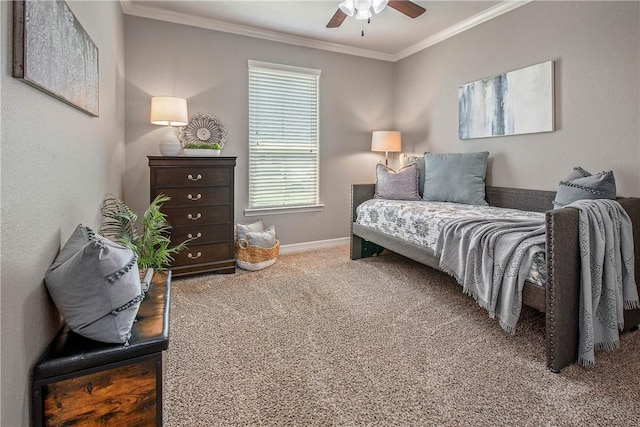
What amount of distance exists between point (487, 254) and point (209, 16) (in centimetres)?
327

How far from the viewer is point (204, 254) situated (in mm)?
Answer: 3029

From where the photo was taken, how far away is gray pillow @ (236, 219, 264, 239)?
3368 millimetres

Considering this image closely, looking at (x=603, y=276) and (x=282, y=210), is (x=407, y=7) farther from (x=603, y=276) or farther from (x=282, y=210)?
(x=282, y=210)

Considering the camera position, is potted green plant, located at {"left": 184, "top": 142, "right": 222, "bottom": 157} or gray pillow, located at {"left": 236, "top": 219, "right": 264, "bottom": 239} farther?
gray pillow, located at {"left": 236, "top": 219, "right": 264, "bottom": 239}

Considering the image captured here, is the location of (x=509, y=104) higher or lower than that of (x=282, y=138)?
higher

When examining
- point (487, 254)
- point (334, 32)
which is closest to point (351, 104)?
point (334, 32)

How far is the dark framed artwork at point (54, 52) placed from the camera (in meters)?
0.96

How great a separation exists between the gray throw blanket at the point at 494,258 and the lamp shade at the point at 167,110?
243 cm

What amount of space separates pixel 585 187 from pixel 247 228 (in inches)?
111

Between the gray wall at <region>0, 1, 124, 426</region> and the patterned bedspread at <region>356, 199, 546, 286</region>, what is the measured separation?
218 centimetres

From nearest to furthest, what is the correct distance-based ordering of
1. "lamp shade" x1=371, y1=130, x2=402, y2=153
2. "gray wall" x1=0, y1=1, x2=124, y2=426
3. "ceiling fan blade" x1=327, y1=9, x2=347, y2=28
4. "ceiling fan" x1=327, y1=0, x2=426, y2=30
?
"gray wall" x1=0, y1=1, x2=124, y2=426 < "ceiling fan" x1=327, y1=0, x2=426, y2=30 < "ceiling fan blade" x1=327, y1=9, x2=347, y2=28 < "lamp shade" x1=371, y1=130, x2=402, y2=153

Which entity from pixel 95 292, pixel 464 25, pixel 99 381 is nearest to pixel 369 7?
pixel 464 25

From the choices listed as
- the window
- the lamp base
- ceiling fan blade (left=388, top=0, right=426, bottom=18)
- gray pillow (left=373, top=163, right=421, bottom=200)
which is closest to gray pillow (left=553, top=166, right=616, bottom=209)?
gray pillow (left=373, top=163, right=421, bottom=200)

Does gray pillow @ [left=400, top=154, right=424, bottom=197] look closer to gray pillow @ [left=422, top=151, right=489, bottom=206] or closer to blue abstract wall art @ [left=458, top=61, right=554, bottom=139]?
gray pillow @ [left=422, top=151, right=489, bottom=206]
